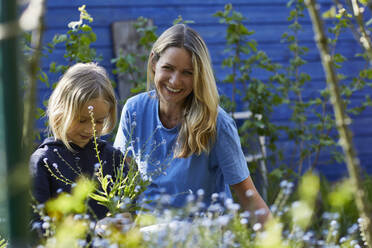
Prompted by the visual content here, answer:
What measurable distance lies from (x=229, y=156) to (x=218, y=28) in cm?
268

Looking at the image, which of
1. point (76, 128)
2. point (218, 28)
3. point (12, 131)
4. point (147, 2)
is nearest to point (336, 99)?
point (12, 131)

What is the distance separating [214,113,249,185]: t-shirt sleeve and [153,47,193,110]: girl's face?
0.74 feet

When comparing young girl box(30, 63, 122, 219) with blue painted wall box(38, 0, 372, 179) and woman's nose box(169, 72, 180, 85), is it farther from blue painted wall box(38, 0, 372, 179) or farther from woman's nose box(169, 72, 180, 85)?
blue painted wall box(38, 0, 372, 179)

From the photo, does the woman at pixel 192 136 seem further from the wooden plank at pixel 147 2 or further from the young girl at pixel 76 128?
the wooden plank at pixel 147 2

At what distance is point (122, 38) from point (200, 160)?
2233 millimetres

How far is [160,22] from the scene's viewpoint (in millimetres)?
4684

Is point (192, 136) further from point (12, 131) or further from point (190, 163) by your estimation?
point (12, 131)

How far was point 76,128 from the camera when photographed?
7.68ft

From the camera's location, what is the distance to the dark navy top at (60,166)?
2127 millimetres

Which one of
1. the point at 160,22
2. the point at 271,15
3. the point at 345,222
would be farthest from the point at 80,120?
the point at 271,15

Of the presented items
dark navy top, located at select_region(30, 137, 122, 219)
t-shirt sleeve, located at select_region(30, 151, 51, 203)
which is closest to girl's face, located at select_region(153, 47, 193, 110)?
dark navy top, located at select_region(30, 137, 122, 219)


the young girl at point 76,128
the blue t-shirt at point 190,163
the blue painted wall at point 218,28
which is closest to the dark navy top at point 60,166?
the young girl at point 76,128

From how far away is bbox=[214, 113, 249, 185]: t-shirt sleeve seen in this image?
238 cm

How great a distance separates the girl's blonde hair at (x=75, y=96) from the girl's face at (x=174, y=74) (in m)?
0.24
